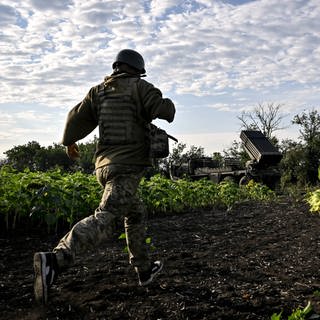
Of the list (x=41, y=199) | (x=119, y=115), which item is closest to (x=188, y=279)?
(x=119, y=115)

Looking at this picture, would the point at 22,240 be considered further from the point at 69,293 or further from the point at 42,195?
the point at 69,293

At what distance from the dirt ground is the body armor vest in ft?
3.83

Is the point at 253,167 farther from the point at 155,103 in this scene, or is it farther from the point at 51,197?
the point at 155,103

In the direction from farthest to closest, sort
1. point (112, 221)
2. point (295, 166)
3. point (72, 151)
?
point (295, 166) < point (72, 151) < point (112, 221)

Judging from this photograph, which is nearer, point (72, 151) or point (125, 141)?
point (125, 141)

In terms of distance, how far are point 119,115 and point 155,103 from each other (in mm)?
303

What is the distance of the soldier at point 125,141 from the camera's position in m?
3.19

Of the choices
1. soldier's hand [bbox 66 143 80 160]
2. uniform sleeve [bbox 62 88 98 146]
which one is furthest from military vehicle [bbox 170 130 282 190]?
uniform sleeve [bbox 62 88 98 146]

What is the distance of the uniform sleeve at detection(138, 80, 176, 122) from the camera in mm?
3254

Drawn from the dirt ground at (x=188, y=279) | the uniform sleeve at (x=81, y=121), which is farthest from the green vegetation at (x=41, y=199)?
the uniform sleeve at (x=81, y=121)

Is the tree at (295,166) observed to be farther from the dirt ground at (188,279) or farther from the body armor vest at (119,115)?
the body armor vest at (119,115)

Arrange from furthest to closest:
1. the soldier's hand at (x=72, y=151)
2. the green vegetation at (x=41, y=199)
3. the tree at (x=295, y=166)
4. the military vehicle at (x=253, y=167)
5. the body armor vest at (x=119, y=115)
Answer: the tree at (x=295, y=166), the military vehicle at (x=253, y=167), the green vegetation at (x=41, y=199), the soldier's hand at (x=72, y=151), the body armor vest at (x=119, y=115)

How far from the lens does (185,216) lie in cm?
800

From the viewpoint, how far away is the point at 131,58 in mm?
3432
